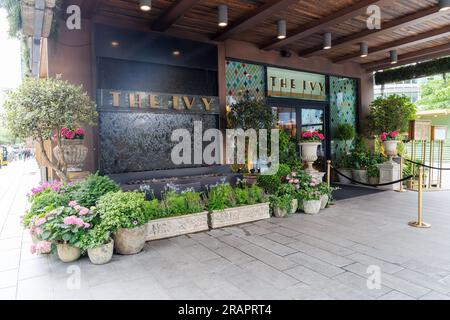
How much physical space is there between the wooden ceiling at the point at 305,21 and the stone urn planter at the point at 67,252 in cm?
391

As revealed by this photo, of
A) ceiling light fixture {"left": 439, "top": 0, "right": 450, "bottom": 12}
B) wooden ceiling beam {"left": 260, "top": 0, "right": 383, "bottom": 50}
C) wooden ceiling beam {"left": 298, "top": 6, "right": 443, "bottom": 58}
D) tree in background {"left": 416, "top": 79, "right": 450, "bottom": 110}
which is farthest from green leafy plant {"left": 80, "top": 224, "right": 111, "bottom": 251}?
tree in background {"left": 416, "top": 79, "right": 450, "bottom": 110}

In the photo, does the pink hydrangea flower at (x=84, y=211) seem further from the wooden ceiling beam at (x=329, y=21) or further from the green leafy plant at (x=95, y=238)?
the wooden ceiling beam at (x=329, y=21)

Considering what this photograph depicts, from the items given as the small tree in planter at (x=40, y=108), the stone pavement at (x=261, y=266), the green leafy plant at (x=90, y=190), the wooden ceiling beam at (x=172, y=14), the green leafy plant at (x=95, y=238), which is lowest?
the stone pavement at (x=261, y=266)

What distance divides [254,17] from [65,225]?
4801mm

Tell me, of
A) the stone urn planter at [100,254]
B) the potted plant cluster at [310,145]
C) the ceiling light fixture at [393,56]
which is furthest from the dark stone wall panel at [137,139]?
the ceiling light fixture at [393,56]

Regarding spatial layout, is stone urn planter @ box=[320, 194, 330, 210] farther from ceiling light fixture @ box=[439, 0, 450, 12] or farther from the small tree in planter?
the small tree in planter

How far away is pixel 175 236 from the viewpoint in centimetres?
446

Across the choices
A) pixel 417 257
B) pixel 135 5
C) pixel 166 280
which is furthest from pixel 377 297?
pixel 135 5

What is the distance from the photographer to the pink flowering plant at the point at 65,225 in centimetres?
337

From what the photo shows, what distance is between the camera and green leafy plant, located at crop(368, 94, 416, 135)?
29.6 ft

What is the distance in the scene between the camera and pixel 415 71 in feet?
31.1

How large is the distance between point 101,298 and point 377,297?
2.44m

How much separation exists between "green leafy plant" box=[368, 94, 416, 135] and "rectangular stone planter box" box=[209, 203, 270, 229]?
19.8 feet

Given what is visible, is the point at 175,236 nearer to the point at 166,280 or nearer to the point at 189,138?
the point at 166,280
